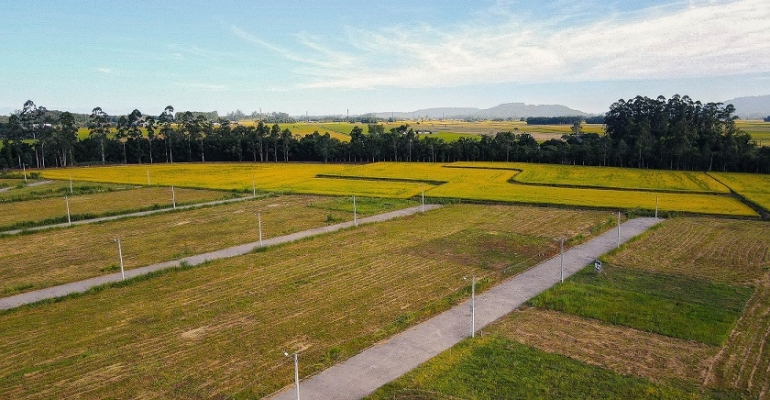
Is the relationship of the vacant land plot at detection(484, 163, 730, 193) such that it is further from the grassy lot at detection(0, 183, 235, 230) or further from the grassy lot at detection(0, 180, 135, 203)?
the grassy lot at detection(0, 180, 135, 203)

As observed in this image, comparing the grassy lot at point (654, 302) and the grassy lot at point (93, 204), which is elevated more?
the grassy lot at point (93, 204)

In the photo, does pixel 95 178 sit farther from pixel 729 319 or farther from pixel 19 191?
pixel 729 319

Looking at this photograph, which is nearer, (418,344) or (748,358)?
(748,358)

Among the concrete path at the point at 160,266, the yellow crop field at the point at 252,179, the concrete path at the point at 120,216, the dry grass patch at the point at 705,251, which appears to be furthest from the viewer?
the yellow crop field at the point at 252,179

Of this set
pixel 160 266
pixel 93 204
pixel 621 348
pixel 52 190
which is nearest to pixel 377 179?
pixel 93 204

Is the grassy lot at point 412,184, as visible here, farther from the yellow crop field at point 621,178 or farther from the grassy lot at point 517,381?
the grassy lot at point 517,381

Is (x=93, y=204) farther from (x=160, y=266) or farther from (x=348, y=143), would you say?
(x=348, y=143)

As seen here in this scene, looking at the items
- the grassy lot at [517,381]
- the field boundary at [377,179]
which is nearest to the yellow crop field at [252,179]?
the field boundary at [377,179]
